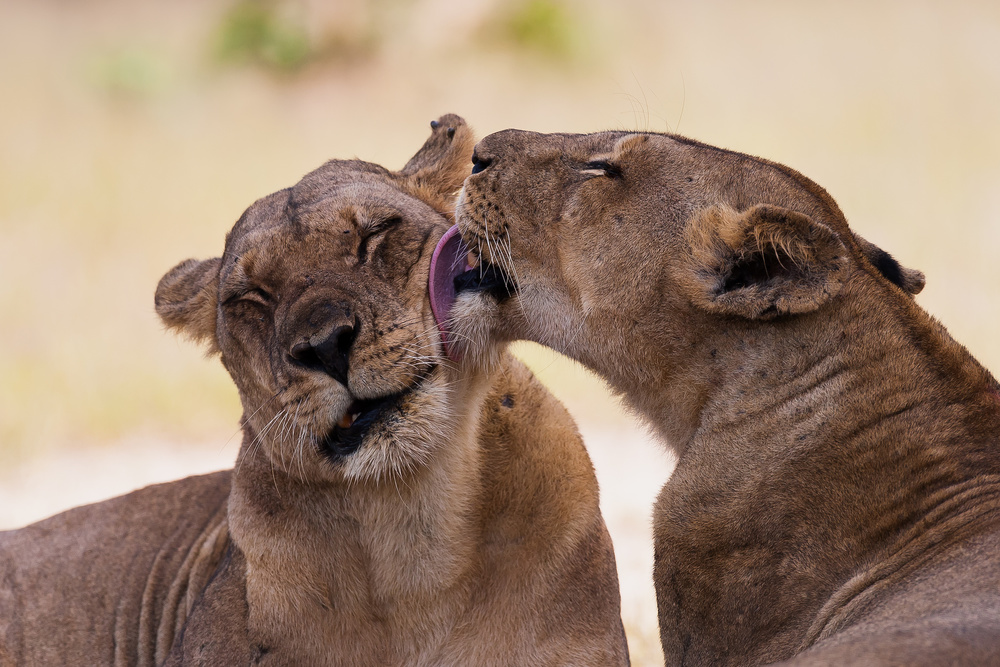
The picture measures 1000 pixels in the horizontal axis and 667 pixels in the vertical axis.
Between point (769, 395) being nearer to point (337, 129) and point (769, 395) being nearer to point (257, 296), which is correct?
point (257, 296)

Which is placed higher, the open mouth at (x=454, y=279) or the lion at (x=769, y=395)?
the open mouth at (x=454, y=279)

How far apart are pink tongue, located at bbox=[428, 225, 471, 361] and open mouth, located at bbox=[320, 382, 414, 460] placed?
0.79 ft

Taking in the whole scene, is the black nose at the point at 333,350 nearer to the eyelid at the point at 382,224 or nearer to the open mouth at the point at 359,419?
the open mouth at the point at 359,419

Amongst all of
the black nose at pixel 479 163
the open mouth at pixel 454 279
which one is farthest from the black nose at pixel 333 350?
the black nose at pixel 479 163

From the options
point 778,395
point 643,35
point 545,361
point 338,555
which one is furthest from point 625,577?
point 643,35

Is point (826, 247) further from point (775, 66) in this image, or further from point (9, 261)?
point (775, 66)

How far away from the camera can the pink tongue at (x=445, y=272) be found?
135 inches

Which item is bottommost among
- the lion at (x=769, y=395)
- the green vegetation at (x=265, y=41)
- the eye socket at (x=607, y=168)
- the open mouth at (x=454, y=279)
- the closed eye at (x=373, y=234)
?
the lion at (x=769, y=395)

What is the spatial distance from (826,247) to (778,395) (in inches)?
16.0

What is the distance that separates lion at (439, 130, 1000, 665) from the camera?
9.55ft

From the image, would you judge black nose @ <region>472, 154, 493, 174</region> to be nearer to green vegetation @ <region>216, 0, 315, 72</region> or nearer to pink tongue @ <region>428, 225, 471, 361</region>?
pink tongue @ <region>428, 225, 471, 361</region>

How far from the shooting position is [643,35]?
61.8ft

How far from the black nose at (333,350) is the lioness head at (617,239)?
36 cm

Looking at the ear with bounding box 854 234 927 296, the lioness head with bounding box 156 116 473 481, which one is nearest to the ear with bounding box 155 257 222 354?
the lioness head with bounding box 156 116 473 481
